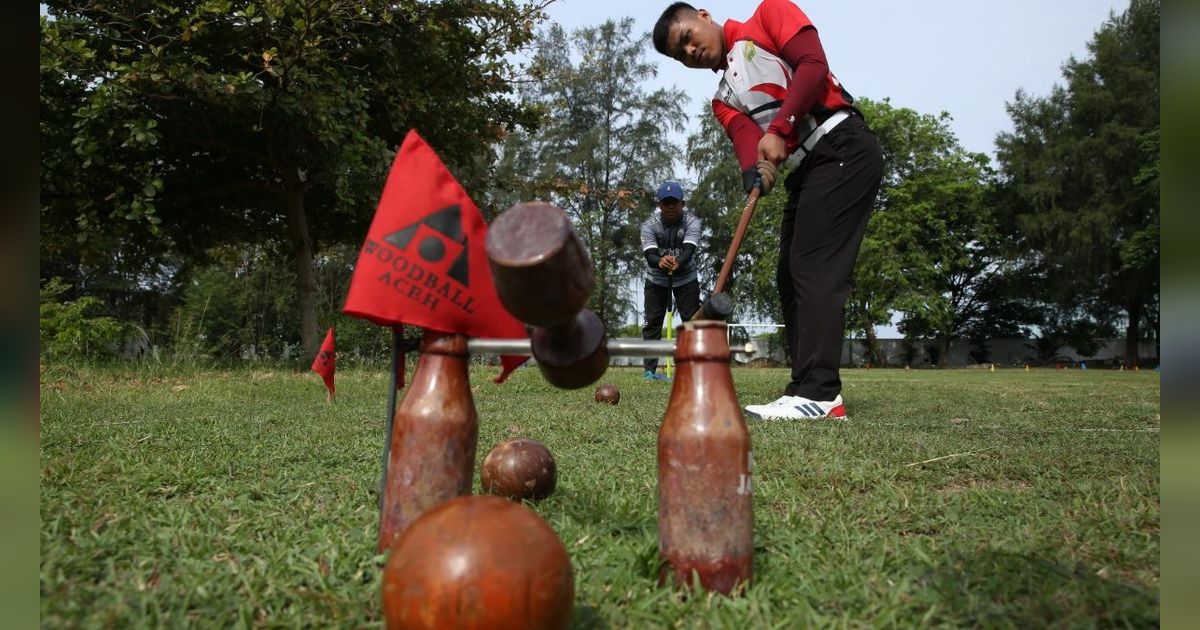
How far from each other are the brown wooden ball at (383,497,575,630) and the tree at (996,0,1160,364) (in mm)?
34304

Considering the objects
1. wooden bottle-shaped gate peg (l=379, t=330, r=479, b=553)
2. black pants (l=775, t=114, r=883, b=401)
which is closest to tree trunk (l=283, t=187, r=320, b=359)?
black pants (l=775, t=114, r=883, b=401)

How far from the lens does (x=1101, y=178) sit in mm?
30766

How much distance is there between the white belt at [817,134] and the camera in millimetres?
4086

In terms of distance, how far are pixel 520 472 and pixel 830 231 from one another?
8.67 feet

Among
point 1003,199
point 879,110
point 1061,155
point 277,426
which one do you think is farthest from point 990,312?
point 277,426

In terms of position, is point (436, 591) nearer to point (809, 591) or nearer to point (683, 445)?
point (683, 445)

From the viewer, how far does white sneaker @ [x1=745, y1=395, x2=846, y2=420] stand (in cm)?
413

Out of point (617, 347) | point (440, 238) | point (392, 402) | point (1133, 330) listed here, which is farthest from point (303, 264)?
point (1133, 330)

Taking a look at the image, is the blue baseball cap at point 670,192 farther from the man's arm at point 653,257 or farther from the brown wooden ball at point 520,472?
the brown wooden ball at point 520,472

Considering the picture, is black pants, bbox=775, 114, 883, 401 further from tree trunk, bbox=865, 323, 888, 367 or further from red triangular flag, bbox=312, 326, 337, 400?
tree trunk, bbox=865, 323, 888, 367

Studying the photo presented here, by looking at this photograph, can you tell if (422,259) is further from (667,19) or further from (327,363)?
(667,19)
